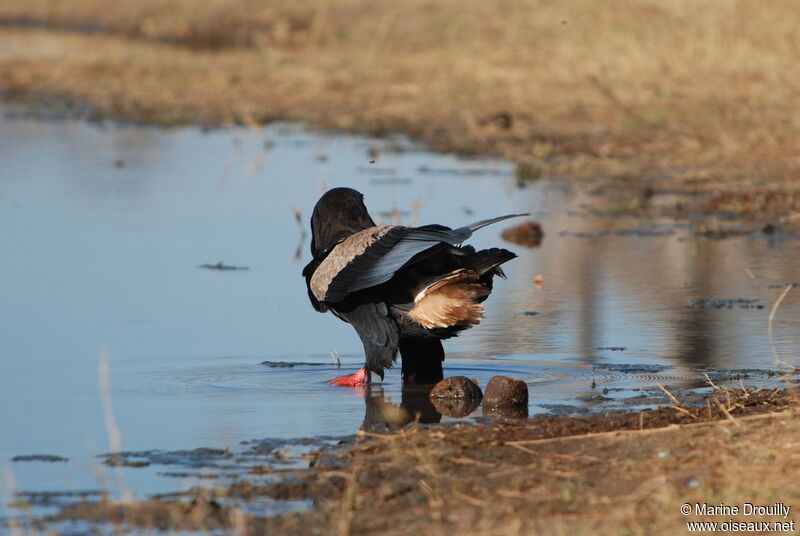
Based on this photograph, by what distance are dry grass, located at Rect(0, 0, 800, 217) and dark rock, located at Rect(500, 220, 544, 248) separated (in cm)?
166

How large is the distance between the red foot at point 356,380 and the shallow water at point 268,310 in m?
0.11

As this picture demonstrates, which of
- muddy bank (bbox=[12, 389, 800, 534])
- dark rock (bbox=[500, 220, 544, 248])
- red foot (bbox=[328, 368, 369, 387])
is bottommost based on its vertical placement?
muddy bank (bbox=[12, 389, 800, 534])

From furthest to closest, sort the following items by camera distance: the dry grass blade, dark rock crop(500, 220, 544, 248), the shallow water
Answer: dark rock crop(500, 220, 544, 248), the shallow water, the dry grass blade

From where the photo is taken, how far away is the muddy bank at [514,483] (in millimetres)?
3633

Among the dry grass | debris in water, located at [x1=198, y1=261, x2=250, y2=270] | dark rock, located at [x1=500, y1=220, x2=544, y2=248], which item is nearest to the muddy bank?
debris in water, located at [x1=198, y1=261, x2=250, y2=270]

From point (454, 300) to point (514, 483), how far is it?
1.52m

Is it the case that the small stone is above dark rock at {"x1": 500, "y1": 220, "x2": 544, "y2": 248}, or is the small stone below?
below

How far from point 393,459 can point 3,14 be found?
2828 centimetres

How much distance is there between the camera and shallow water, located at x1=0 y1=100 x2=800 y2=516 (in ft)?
17.1

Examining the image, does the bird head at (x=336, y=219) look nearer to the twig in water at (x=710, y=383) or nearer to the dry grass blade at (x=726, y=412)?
the twig in water at (x=710, y=383)

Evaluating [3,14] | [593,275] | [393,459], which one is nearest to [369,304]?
[393,459]

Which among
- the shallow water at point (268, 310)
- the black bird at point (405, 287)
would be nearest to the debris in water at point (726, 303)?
the shallow water at point (268, 310)

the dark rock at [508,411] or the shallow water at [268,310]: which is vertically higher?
the shallow water at [268,310]

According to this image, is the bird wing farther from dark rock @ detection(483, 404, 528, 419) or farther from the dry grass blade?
the dry grass blade
